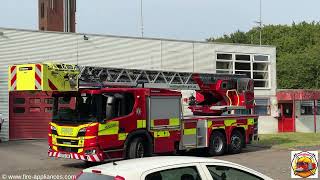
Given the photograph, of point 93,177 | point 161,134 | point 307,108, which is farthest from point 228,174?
point 307,108

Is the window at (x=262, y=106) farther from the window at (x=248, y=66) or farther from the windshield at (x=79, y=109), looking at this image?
the windshield at (x=79, y=109)

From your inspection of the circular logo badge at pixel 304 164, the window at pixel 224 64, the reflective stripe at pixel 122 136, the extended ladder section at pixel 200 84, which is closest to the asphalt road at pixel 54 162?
the reflective stripe at pixel 122 136

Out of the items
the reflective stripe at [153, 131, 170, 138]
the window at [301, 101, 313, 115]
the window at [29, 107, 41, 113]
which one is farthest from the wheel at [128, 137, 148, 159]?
the window at [301, 101, 313, 115]

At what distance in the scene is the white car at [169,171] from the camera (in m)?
5.57

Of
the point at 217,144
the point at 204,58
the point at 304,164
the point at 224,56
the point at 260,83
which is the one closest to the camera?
the point at 304,164

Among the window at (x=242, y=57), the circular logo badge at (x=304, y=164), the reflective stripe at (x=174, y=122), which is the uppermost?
the window at (x=242, y=57)

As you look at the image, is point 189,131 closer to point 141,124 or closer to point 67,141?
point 141,124

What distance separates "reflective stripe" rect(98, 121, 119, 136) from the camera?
14.6 meters

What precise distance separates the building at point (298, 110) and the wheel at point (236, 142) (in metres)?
13.7

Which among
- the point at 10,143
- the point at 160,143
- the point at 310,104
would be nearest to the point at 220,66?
the point at 310,104

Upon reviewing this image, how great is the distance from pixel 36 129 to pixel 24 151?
17.0 ft

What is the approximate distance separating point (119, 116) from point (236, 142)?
20.9 feet

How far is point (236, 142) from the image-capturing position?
19906 millimetres

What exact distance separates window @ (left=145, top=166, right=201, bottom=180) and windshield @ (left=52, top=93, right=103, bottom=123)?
8.98 meters
